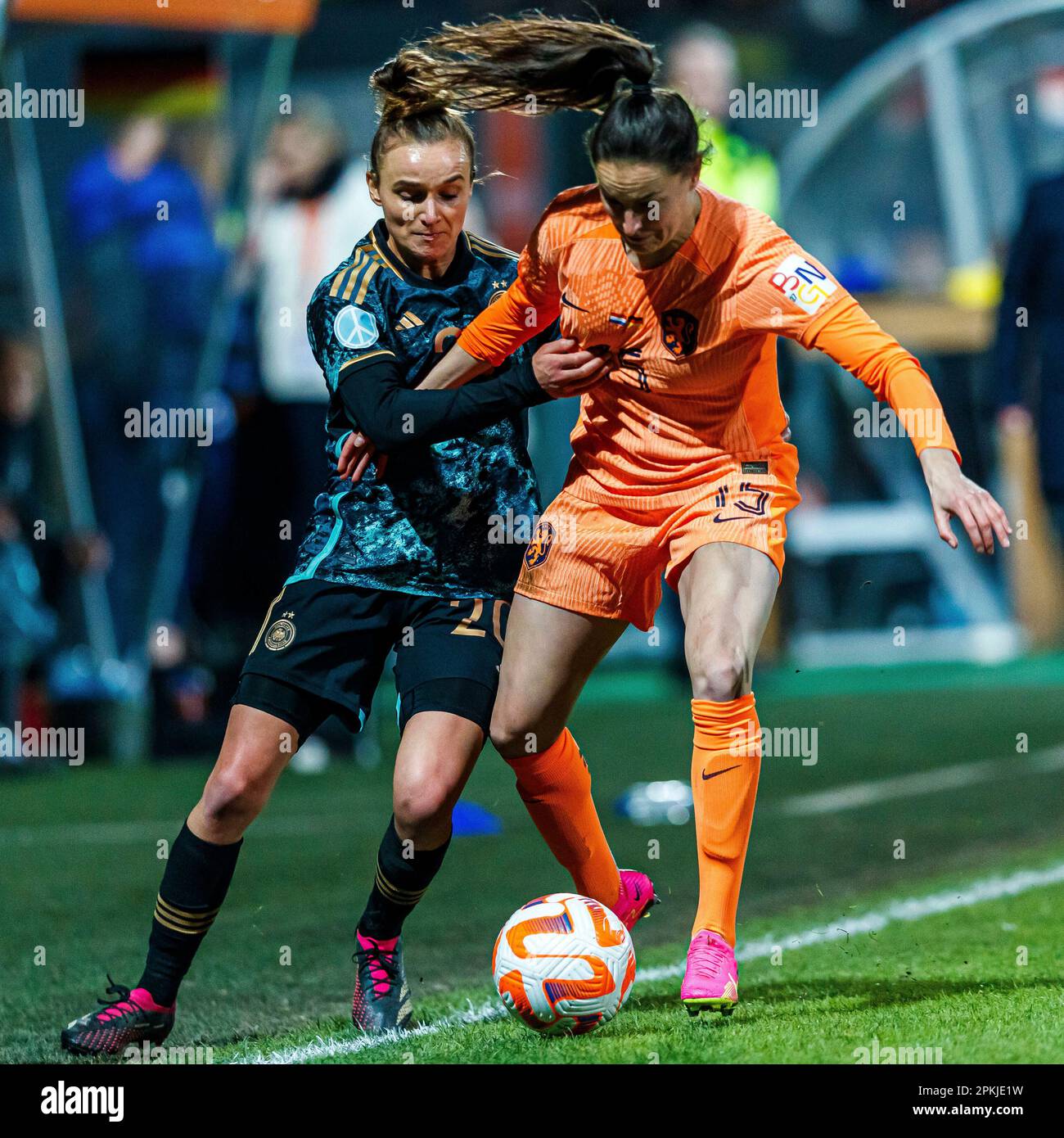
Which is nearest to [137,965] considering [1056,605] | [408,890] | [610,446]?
[408,890]

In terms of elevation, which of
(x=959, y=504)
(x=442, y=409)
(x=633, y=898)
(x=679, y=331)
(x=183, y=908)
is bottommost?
(x=633, y=898)

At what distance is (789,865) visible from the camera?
7359mm

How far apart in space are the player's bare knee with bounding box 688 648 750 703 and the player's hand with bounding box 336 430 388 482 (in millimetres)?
969

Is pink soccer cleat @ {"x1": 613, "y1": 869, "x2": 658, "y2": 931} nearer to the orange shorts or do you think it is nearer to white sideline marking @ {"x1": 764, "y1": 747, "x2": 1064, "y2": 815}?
the orange shorts

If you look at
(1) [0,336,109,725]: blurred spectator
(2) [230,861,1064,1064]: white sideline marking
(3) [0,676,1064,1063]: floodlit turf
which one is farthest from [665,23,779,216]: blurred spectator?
(2) [230,861,1064,1064]: white sideline marking

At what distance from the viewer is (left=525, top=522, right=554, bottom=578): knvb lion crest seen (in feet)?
15.5

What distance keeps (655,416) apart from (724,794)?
0.95 metres

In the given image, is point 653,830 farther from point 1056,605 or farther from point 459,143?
point 1056,605

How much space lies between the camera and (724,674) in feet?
14.2

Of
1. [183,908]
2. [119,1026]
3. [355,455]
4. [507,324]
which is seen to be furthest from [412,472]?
[119,1026]

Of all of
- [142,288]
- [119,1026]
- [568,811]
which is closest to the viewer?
[119,1026]

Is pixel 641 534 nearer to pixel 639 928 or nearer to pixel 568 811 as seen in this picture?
pixel 568 811

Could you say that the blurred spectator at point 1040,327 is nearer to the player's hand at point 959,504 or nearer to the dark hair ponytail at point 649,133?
the player's hand at point 959,504
